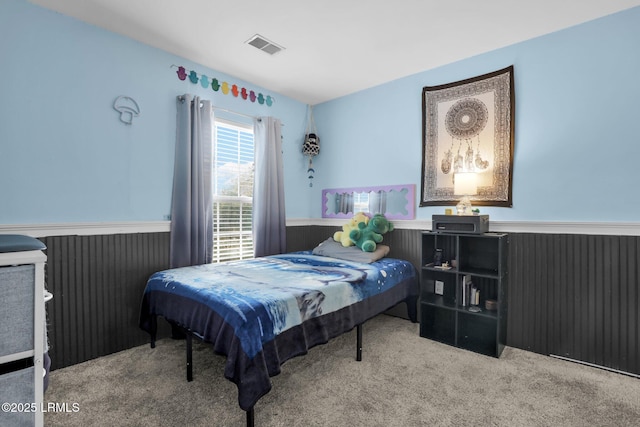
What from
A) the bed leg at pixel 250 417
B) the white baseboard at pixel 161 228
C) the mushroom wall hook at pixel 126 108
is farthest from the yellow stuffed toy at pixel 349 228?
the mushroom wall hook at pixel 126 108

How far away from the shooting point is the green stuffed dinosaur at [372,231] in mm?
3342

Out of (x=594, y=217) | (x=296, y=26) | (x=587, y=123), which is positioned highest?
(x=296, y=26)

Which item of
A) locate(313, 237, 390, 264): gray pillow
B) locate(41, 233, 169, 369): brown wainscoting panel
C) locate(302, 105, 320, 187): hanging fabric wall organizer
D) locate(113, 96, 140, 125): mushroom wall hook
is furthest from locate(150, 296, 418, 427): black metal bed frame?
locate(302, 105, 320, 187): hanging fabric wall organizer

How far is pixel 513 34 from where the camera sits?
2566 millimetres

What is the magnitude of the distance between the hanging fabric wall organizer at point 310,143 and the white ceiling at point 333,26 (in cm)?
100

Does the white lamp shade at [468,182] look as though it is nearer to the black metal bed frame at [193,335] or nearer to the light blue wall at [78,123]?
the black metal bed frame at [193,335]

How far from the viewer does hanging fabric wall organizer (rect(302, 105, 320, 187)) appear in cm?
405

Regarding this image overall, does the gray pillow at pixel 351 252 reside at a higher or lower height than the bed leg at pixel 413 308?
higher

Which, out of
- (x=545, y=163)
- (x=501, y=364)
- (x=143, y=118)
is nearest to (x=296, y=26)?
(x=143, y=118)

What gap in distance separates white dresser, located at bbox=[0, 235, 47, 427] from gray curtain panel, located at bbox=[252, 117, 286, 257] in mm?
2376

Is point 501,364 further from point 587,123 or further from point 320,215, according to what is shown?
point 320,215

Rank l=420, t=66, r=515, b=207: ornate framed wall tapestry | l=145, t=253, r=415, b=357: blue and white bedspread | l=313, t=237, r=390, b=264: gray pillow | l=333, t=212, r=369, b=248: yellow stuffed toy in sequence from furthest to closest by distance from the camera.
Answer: l=333, t=212, r=369, b=248: yellow stuffed toy → l=313, t=237, r=390, b=264: gray pillow → l=420, t=66, r=515, b=207: ornate framed wall tapestry → l=145, t=253, r=415, b=357: blue and white bedspread

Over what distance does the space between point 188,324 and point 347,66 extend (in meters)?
2.73

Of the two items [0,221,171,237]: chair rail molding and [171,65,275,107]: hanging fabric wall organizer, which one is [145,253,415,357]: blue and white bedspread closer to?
[0,221,171,237]: chair rail molding
